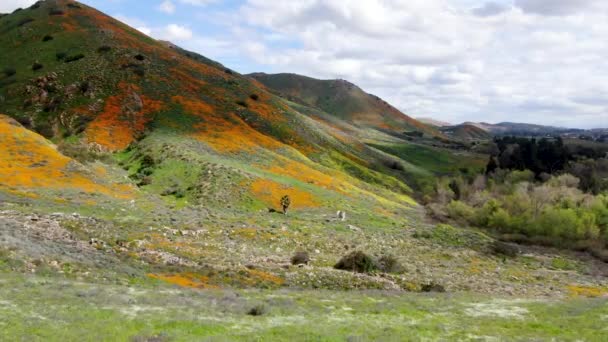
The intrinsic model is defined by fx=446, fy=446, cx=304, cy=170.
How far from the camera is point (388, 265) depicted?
1258 inches

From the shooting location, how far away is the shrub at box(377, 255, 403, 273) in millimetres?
31619

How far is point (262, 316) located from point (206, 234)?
16835 millimetres

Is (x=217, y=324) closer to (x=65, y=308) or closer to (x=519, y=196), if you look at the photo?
(x=65, y=308)

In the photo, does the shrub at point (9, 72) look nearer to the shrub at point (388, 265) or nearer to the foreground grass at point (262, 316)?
the foreground grass at point (262, 316)

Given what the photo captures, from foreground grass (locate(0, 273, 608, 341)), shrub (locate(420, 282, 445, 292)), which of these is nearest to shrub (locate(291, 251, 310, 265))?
foreground grass (locate(0, 273, 608, 341))

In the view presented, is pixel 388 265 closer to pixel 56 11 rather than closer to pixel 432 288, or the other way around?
pixel 432 288

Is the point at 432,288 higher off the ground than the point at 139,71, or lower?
lower

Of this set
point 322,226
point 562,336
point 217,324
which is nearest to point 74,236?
point 217,324

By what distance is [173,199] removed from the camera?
4497cm

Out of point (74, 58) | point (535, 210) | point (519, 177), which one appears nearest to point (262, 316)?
point (535, 210)

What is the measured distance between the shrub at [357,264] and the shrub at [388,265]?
63 cm

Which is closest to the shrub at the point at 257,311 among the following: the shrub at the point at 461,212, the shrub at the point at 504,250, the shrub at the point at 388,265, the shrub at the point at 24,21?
the shrub at the point at 388,265

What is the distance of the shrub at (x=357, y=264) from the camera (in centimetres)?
3062

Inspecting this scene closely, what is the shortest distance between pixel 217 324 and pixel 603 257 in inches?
1820
